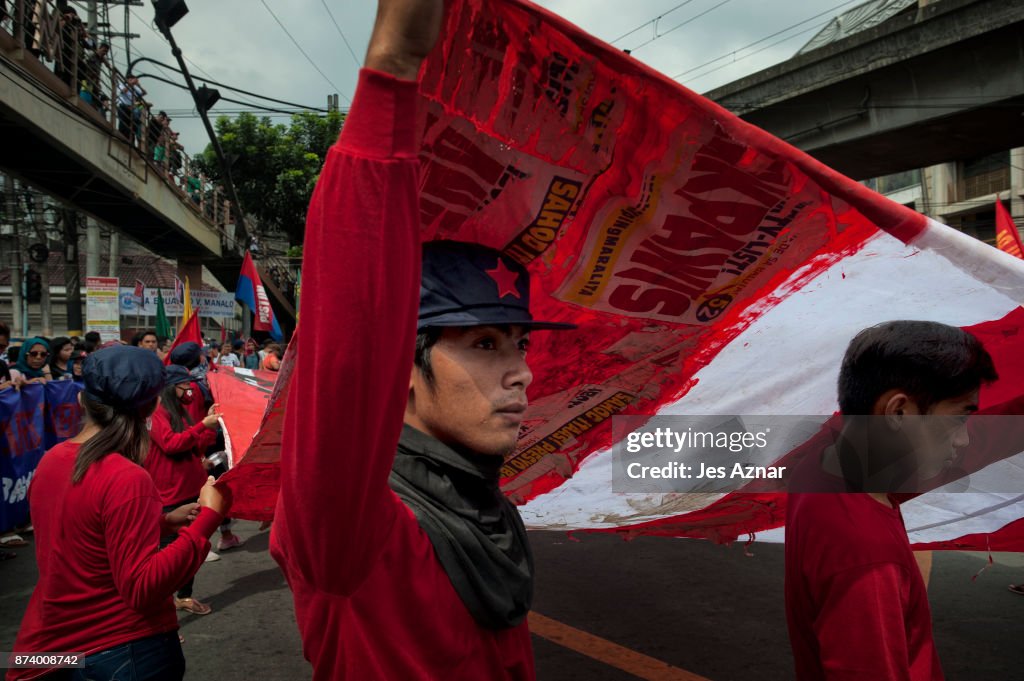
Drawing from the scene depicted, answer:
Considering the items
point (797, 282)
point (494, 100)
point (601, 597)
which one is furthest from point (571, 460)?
point (601, 597)

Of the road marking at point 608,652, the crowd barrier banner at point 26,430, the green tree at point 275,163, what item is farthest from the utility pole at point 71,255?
the road marking at point 608,652

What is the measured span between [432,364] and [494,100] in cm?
48

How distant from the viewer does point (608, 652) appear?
4172 millimetres

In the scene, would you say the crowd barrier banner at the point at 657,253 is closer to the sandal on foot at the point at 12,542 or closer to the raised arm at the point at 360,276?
the raised arm at the point at 360,276

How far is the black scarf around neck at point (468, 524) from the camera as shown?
113 cm

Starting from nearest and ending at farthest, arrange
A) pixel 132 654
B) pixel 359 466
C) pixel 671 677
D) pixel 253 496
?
pixel 359 466 → pixel 253 496 → pixel 132 654 → pixel 671 677

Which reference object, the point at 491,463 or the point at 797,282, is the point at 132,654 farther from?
the point at 797,282

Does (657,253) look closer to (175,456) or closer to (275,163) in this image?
(175,456)

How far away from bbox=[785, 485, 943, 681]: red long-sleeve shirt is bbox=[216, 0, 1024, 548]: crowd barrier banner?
54 cm

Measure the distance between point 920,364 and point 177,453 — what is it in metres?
4.35

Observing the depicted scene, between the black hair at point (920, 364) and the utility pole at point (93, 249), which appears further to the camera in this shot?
the utility pole at point (93, 249)

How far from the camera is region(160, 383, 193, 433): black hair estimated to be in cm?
479

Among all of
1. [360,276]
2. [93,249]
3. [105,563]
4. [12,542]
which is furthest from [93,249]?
[360,276]

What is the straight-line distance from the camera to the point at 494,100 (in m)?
1.27
